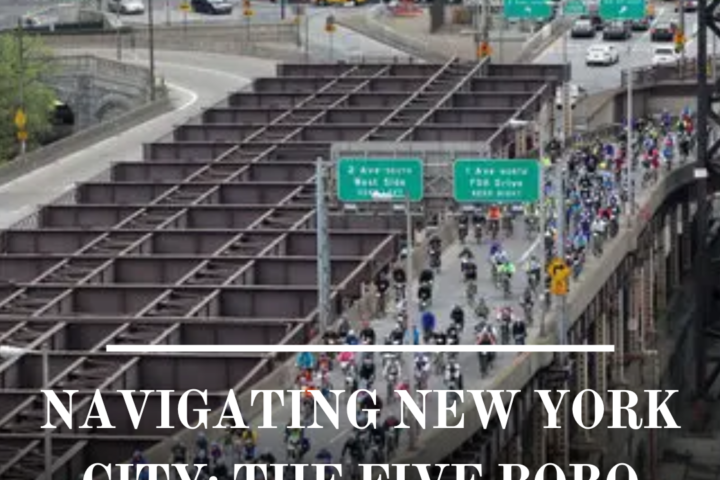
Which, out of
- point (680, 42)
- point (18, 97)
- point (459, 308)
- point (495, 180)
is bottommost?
point (18, 97)

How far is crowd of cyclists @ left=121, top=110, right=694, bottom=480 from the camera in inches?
2726

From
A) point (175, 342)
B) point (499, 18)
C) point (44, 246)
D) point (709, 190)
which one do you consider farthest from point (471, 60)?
point (175, 342)

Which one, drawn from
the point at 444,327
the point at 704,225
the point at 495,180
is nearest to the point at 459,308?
the point at 444,327

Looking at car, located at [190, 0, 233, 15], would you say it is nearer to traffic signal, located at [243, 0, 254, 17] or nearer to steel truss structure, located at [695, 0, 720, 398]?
traffic signal, located at [243, 0, 254, 17]

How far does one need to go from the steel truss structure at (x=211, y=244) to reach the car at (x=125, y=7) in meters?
44.8

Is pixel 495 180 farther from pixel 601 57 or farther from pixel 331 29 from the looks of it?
pixel 331 29

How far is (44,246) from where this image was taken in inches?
3954

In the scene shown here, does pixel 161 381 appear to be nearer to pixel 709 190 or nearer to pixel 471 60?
pixel 709 190

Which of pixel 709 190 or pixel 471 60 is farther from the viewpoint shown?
pixel 471 60

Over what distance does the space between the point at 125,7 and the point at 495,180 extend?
95.8 metres

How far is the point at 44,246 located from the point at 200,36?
2753 inches

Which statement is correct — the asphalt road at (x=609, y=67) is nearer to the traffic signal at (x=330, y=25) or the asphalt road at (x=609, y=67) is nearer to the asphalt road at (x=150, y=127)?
the traffic signal at (x=330, y=25)

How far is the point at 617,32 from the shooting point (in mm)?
163750

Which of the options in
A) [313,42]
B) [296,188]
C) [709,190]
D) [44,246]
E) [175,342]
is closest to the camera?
[175,342]
